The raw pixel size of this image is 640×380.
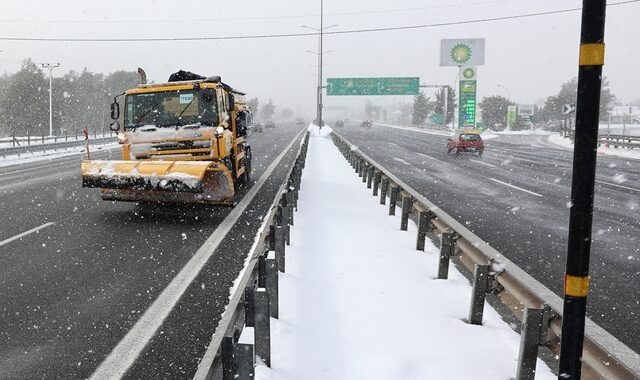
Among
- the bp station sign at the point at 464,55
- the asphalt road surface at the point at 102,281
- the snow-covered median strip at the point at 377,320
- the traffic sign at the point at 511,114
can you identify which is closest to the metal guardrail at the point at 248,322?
the snow-covered median strip at the point at 377,320

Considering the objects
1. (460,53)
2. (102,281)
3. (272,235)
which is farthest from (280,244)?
(460,53)

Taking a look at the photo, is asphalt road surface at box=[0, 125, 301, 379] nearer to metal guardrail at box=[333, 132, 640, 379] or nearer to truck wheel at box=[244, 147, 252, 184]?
metal guardrail at box=[333, 132, 640, 379]

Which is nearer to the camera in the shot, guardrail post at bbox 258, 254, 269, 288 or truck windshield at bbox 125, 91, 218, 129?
guardrail post at bbox 258, 254, 269, 288

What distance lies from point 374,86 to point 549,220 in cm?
6043

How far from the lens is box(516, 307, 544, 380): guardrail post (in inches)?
134

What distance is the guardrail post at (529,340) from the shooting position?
340 cm

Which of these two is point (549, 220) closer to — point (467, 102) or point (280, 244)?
point (280, 244)

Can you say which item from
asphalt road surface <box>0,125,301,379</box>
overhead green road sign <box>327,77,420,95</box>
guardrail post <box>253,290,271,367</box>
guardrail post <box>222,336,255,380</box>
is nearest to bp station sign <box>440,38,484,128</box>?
overhead green road sign <box>327,77,420,95</box>

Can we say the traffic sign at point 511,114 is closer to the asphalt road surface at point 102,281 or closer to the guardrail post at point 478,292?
the asphalt road surface at point 102,281

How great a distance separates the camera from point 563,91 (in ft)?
358

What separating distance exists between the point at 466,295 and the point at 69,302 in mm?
4370

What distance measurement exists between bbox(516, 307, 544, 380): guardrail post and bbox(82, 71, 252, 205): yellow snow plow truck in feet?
22.8

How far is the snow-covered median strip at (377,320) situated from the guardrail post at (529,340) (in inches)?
13.5

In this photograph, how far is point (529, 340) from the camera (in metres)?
3.44
